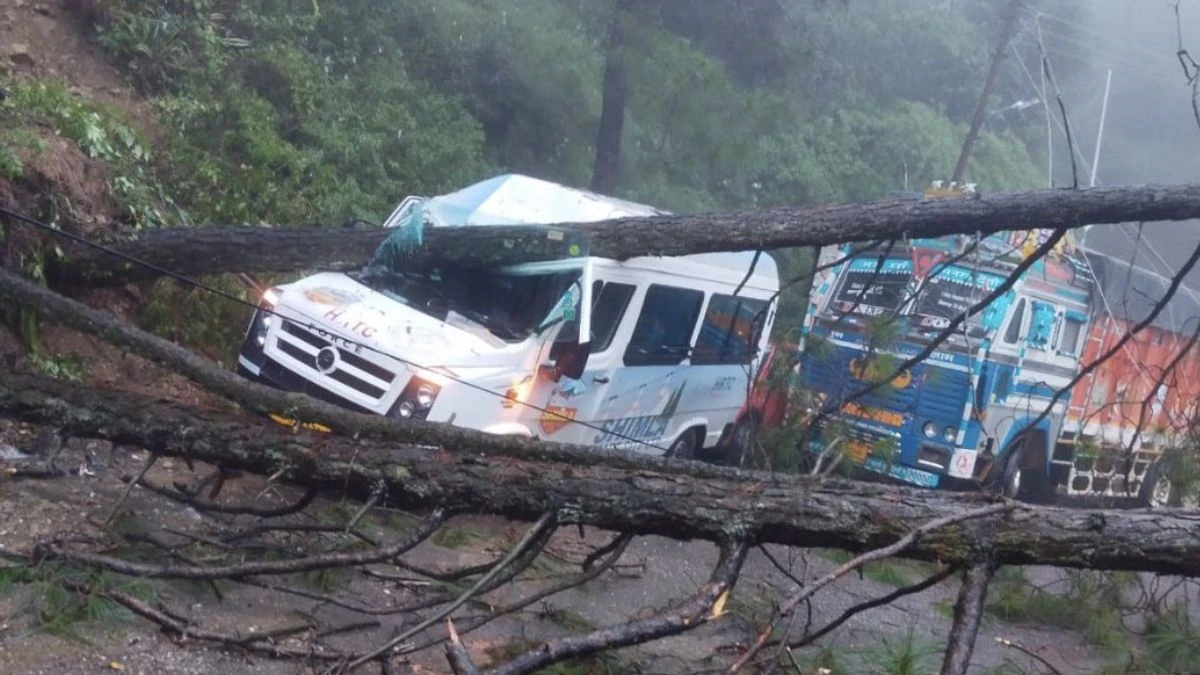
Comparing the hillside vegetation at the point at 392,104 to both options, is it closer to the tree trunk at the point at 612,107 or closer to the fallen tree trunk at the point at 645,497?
the tree trunk at the point at 612,107

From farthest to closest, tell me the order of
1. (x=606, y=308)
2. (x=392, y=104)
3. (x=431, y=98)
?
(x=431, y=98) → (x=392, y=104) → (x=606, y=308)

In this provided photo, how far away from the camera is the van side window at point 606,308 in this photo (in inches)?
293

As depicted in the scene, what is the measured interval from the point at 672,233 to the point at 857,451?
3.28 m

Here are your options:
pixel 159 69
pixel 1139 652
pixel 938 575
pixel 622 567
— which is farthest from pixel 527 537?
pixel 159 69

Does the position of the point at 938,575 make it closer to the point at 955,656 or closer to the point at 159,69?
the point at 955,656

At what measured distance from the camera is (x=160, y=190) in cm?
916

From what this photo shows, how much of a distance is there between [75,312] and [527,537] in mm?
2974

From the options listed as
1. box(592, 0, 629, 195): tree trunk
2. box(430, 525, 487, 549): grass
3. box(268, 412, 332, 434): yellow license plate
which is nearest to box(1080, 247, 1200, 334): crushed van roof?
box(592, 0, 629, 195): tree trunk

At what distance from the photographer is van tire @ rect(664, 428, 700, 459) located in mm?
9265

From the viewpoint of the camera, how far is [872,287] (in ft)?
36.2

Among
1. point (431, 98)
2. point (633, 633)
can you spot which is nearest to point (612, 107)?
point (431, 98)

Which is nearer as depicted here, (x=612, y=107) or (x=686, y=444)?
(x=686, y=444)

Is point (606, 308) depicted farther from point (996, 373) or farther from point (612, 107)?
point (612, 107)

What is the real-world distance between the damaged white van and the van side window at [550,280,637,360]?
1 centimetres
